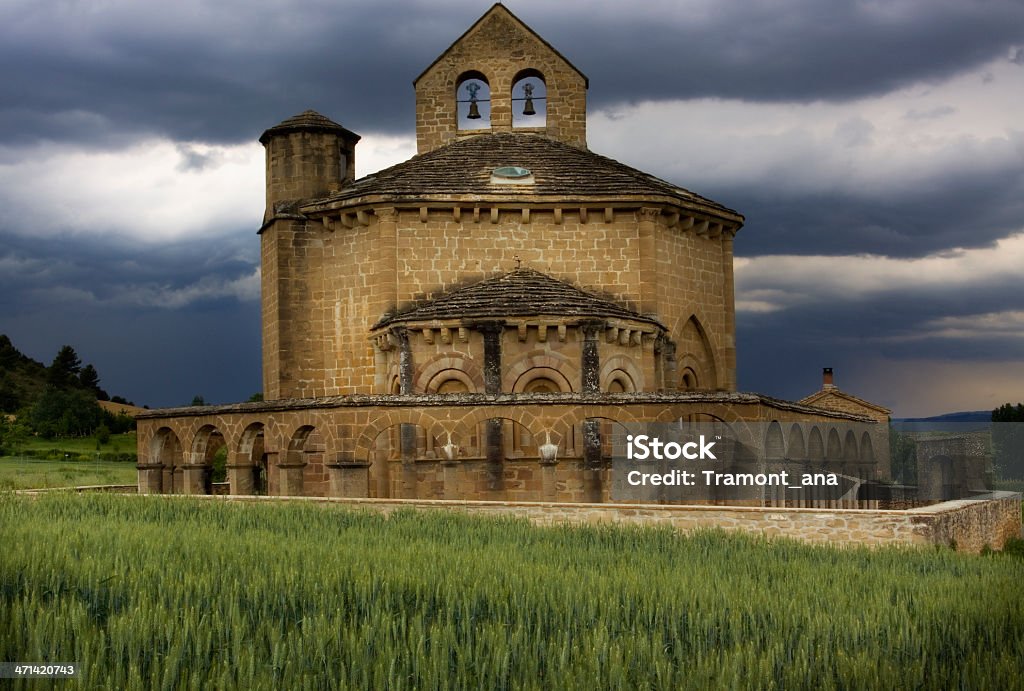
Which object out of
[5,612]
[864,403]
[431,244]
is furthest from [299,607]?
[864,403]

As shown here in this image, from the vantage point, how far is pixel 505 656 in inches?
323

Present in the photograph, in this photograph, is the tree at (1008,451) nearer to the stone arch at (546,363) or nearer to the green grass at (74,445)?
the stone arch at (546,363)

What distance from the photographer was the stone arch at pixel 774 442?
1994 centimetres

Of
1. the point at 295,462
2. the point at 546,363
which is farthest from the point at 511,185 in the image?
the point at 295,462

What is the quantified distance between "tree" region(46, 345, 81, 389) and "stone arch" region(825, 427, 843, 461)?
5160 centimetres

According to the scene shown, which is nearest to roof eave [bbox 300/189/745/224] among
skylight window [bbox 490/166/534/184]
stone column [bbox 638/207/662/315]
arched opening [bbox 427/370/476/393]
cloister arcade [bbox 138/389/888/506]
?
stone column [bbox 638/207/662/315]

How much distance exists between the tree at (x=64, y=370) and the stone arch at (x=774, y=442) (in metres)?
53.0

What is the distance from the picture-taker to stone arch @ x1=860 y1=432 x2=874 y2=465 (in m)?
24.9

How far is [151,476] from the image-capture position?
23.6m

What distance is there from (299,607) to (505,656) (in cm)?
271

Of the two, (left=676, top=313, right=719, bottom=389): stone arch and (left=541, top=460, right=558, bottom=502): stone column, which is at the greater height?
(left=676, top=313, right=719, bottom=389): stone arch

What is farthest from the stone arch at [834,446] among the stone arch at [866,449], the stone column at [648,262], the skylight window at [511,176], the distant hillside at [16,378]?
the distant hillside at [16,378]

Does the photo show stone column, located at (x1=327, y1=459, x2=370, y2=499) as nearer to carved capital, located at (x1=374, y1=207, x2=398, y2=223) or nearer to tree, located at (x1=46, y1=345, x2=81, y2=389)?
carved capital, located at (x1=374, y1=207, x2=398, y2=223)

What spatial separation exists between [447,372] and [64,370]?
49.3m
